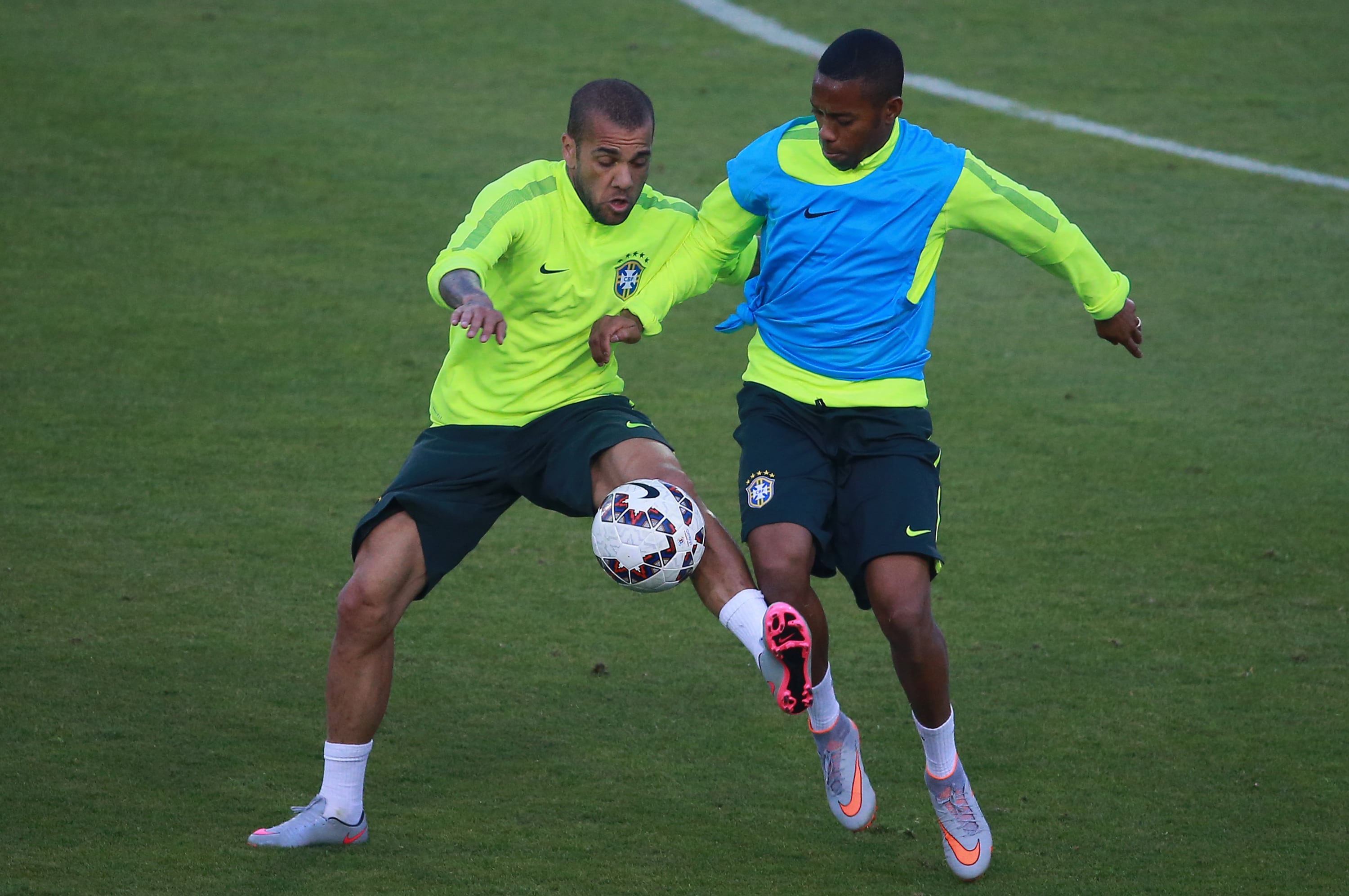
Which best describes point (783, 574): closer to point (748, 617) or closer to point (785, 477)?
point (748, 617)

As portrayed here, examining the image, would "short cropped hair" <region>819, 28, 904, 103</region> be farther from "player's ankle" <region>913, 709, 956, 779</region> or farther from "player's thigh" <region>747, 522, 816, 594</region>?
"player's ankle" <region>913, 709, 956, 779</region>

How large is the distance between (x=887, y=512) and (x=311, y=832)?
6.74 ft

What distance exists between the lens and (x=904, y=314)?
207 inches

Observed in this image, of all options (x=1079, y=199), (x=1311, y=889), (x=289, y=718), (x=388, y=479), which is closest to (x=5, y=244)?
(x=388, y=479)

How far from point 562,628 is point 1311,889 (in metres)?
3.21

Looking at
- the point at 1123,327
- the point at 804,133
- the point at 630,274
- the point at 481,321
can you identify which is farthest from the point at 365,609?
the point at 1123,327

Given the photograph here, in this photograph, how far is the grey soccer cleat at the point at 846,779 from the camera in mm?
5199

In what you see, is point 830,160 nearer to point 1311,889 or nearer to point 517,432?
point 517,432

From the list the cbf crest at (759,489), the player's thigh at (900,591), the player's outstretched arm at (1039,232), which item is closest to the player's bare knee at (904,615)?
the player's thigh at (900,591)

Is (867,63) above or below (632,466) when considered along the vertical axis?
above

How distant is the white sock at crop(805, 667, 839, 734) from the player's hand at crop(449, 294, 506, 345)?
1.64 m

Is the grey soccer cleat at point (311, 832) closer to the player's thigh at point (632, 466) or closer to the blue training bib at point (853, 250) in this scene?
the player's thigh at point (632, 466)

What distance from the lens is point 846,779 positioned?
5211 millimetres

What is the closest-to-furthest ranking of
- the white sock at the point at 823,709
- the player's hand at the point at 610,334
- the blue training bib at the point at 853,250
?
the player's hand at the point at 610,334
the blue training bib at the point at 853,250
the white sock at the point at 823,709
